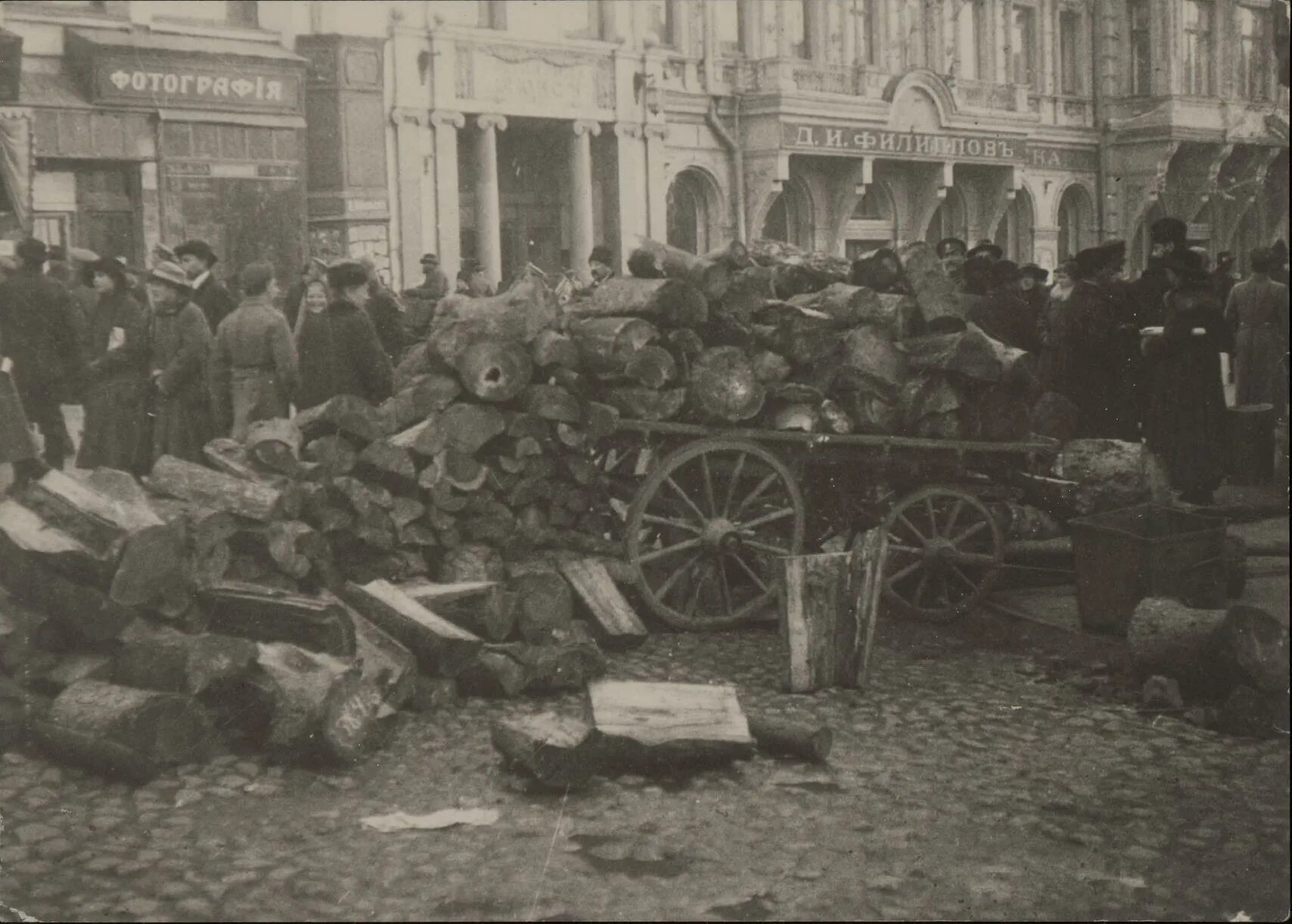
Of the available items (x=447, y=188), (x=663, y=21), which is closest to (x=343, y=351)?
(x=663, y=21)

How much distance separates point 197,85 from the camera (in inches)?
679

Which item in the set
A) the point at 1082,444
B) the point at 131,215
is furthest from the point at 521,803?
the point at 131,215

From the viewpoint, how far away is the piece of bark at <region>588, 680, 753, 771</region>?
544cm

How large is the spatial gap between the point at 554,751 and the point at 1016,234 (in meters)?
8.06

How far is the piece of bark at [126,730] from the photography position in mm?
5461

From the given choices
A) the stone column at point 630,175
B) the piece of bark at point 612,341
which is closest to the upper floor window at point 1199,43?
the piece of bark at point 612,341

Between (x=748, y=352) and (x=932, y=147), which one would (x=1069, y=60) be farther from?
(x=932, y=147)

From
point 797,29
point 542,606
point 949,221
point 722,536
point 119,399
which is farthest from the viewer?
point 949,221

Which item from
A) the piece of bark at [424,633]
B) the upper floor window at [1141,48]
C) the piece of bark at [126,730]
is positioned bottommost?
the piece of bark at [126,730]

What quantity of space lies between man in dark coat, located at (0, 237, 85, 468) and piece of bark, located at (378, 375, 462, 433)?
345 centimetres

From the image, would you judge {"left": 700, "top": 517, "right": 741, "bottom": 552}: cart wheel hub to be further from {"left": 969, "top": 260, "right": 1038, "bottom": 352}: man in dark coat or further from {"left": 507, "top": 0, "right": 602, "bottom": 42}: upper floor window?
{"left": 507, "top": 0, "right": 602, "bottom": 42}: upper floor window

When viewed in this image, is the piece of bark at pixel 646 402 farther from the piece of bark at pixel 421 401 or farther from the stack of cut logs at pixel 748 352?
the piece of bark at pixel 421 401

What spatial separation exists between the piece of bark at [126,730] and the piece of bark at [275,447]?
152 centimetres

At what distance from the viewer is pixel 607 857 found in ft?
15.5
